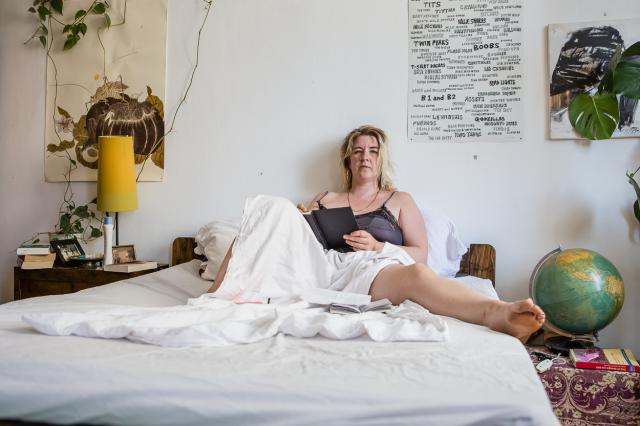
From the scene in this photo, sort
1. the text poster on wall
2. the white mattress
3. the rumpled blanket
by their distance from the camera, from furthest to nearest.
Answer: the text poster on wall
the rumpled blanket
the white mattress

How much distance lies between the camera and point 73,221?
282cm

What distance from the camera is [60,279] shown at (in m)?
2.43

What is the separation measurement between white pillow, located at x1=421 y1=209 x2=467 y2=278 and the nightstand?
4.29ft

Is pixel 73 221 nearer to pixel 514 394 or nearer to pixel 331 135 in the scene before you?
pixel 331 135

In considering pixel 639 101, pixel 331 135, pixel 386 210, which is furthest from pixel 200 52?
pixel 639 101

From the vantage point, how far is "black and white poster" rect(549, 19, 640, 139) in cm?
220

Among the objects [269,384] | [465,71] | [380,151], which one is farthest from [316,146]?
[269,384]

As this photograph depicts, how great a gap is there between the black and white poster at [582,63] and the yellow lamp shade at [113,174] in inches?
77.2

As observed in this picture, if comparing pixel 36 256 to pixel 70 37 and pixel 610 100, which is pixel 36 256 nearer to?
pixel 70 37

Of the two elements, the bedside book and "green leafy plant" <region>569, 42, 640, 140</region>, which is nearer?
"green leafy plant" <region>569, 42, 640, 140</region>

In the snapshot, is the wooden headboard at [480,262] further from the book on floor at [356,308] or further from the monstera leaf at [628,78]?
the book on floor at [356,308]

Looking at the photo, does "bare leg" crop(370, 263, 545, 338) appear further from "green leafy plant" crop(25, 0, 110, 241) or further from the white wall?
"green leafy plant" crop(25, 0, 110, 241)

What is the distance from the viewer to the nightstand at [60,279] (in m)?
2.40

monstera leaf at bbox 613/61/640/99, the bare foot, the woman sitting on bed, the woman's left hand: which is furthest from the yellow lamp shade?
monstera leaf at bbox 613/61/640/99
